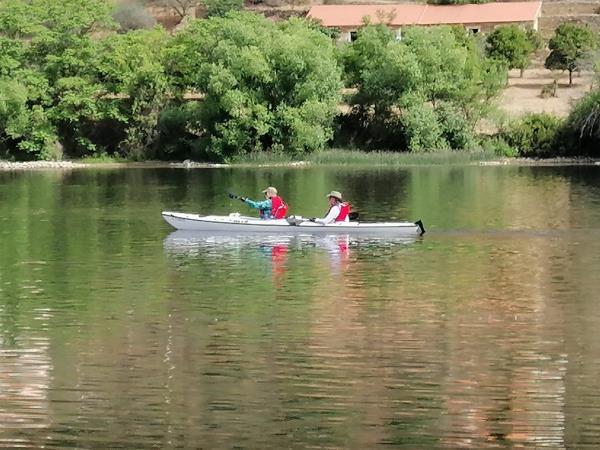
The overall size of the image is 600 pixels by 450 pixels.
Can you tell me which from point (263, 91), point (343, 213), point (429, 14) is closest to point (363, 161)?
point (263, 91)

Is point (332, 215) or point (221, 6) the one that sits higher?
point (221, 6)

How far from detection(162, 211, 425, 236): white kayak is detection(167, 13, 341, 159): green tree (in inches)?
1577

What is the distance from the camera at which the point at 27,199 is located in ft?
201

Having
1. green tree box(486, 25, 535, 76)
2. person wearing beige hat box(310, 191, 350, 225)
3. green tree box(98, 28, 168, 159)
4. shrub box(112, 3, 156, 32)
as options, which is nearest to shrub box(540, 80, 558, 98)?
green tree box(486, 25, 535, 76)

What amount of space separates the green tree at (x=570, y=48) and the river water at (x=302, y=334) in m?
47.3

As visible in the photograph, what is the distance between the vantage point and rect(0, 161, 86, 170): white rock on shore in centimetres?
8750

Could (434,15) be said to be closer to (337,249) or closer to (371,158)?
(371,158)

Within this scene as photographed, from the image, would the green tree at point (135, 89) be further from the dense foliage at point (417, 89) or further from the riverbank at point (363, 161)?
the dense foliage at point (417, 89)

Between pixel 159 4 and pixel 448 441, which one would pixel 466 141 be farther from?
pixel 448 441

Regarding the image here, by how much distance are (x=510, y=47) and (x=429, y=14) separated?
54.9 feet

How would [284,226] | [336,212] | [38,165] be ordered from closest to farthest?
[336,212]
[284,226]
[38,165]

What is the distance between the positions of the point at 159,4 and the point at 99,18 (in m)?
37.9

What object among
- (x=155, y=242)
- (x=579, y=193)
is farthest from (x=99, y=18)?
(x=155, y=242)

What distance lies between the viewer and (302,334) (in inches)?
1093
